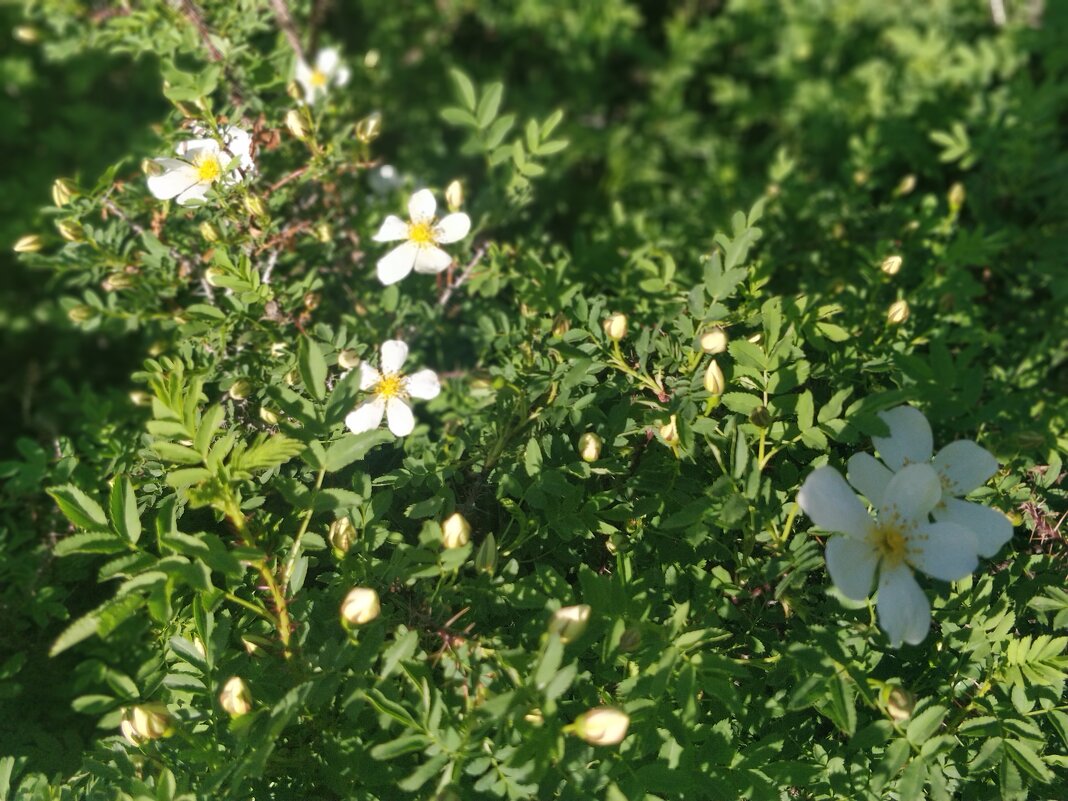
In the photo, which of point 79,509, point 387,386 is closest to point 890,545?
point 387,386

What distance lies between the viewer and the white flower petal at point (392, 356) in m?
1.50

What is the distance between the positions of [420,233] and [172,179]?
0.46 meters

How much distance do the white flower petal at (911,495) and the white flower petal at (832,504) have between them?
0.16 ft

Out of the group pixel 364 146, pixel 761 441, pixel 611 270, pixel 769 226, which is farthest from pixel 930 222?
pixel 364 146

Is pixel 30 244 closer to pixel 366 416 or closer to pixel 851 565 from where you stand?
pixel 366 416

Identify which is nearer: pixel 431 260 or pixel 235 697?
pixel 235 697

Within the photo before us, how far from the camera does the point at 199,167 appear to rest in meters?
1.51

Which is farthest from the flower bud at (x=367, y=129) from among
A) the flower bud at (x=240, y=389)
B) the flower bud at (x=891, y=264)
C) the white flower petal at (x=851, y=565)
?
the white flower petal at (x=851, y=565)

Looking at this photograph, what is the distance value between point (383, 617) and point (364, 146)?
41.1 inches

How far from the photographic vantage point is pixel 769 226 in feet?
6.97

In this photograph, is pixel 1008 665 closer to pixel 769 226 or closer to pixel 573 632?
pixel 573 632

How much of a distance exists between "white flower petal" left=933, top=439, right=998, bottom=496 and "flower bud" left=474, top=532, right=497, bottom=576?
2.35 feet

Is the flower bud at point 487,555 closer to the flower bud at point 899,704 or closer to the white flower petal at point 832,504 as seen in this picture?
the white flower petal at point 832,504

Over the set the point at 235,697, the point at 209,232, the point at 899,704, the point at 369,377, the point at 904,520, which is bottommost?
the point at 899,704
